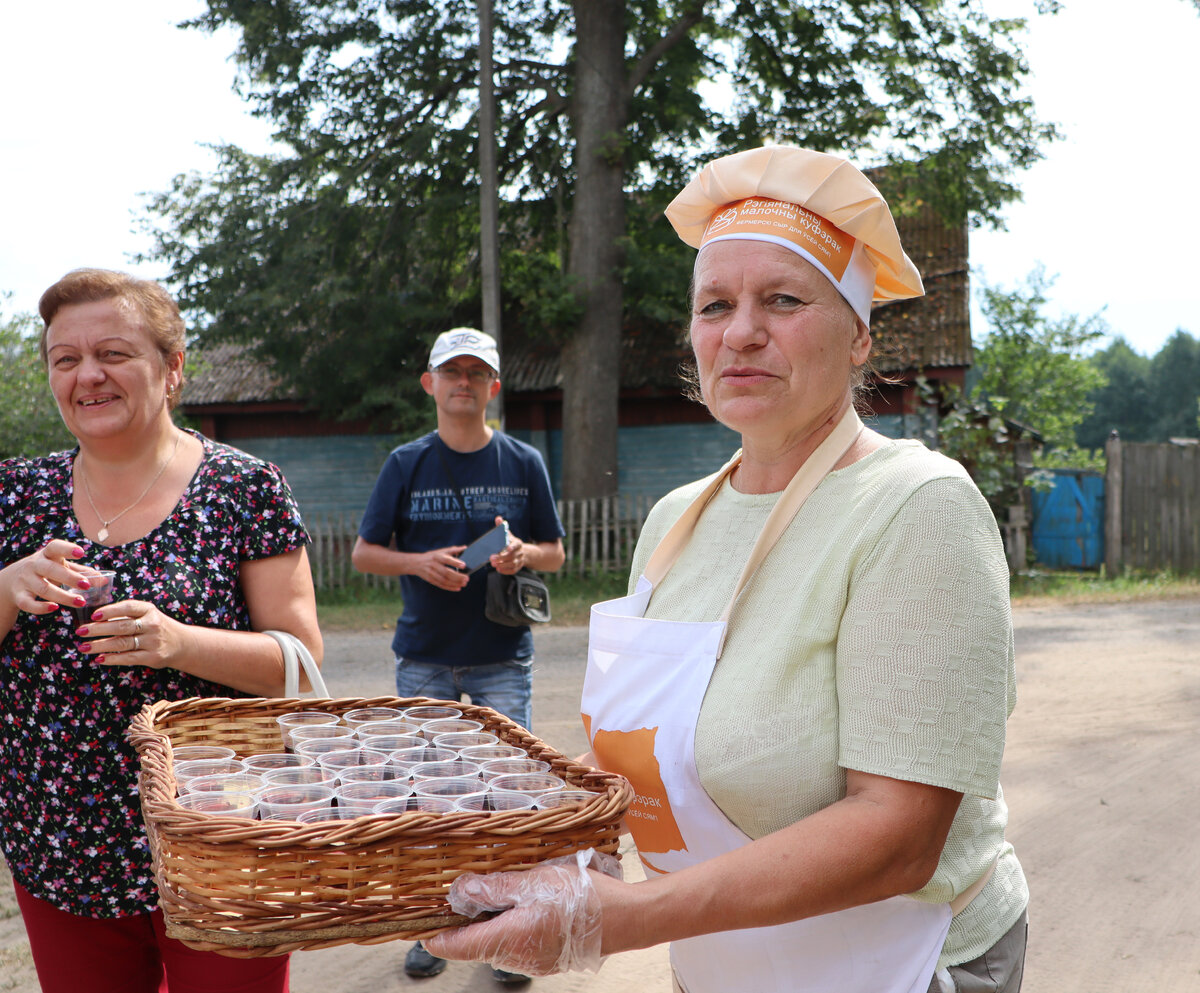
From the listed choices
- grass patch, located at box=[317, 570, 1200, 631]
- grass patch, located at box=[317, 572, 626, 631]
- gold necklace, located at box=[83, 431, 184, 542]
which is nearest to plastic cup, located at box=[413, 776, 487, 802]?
gold necklace, located at box=[83, 431, 184, 542]

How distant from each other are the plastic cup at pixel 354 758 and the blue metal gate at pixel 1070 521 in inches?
640

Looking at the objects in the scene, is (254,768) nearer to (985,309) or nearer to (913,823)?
(913,823)

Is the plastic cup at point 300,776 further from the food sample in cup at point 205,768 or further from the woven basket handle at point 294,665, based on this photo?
the woven basket handle at point 294,665

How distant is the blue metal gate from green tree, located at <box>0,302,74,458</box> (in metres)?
16.1

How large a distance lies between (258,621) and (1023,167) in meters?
16.0

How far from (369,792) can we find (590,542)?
13.7 m

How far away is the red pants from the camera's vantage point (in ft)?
7.76

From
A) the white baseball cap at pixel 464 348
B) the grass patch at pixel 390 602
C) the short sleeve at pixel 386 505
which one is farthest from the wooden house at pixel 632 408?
the short sleeve at pixel 386 505

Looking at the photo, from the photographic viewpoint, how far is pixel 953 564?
146 centimetres

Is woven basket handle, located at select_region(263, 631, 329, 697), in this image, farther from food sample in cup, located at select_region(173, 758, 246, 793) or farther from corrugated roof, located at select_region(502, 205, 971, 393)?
corrugated roof, located at select_region(502, 205, 971, 393)

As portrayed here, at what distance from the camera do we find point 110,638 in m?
2.29

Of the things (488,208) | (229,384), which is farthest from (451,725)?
(229,384)

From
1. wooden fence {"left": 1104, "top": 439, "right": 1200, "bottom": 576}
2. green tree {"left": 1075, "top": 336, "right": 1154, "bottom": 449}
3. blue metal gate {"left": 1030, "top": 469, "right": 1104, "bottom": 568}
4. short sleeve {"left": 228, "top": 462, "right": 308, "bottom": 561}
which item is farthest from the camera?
green tree {"left": 1075, "top": 336, "right": 1154, "bottom": 449}

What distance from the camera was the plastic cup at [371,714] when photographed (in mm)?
2181
